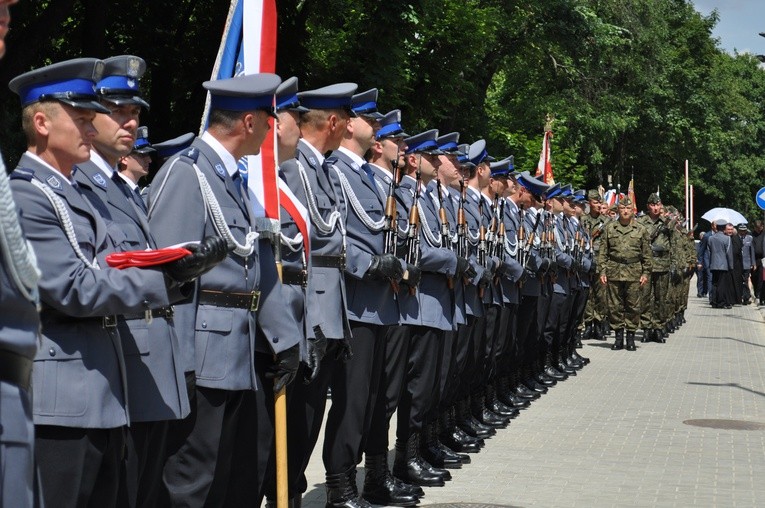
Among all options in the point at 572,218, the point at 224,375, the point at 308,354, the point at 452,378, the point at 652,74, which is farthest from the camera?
the point at 652,74

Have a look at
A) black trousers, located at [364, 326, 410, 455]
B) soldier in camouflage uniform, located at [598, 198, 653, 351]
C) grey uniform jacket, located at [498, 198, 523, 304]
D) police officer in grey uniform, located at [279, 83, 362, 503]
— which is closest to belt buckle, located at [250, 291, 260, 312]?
police officer in grey uniform, located at [279, 83, 362, 503]

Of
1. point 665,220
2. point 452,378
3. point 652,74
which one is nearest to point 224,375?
point 452,378

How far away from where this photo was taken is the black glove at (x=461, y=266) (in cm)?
866

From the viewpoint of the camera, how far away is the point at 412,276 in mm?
7570

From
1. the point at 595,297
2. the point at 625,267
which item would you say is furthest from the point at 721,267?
the point at 625,267

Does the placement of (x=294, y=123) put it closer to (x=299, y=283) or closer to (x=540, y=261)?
(x=299, y=283)

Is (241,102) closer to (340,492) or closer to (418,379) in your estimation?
(340,492)

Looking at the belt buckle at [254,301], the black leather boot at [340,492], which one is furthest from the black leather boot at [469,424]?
the belt buckle at [254,301]

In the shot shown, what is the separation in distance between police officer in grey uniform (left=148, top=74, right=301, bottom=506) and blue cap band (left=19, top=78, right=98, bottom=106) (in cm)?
85

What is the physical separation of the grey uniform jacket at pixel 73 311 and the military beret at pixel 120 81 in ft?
1.58

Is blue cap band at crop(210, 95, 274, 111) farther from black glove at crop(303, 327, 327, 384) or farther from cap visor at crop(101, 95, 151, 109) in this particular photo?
black glove at crop(303, 327, 327, 384)

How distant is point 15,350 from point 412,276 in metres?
4.88

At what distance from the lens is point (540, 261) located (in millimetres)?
12609

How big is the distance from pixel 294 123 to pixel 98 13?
404 inches
